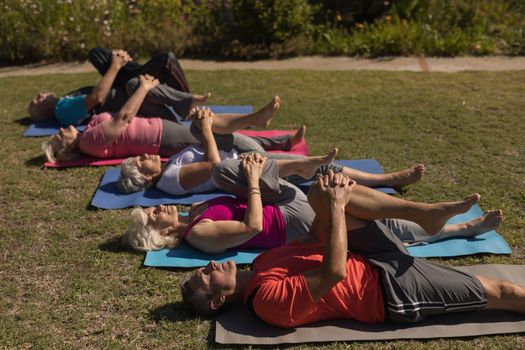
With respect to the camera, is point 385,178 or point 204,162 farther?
point 385,178

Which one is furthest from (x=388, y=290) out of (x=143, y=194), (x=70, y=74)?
(x=70, y=74)

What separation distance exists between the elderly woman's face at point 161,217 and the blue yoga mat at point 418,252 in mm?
193

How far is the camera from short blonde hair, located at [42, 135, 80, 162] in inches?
241

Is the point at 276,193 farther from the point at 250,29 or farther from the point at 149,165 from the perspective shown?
the point at 250,29

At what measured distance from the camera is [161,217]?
4.44m

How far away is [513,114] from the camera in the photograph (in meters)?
7.01

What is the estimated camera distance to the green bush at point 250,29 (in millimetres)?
9961

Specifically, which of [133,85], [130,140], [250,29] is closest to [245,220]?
[130,140]

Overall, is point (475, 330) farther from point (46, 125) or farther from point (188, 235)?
point (46, 125)

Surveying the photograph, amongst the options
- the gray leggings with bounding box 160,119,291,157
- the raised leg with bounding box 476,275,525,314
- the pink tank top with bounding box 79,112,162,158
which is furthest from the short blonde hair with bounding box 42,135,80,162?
the raised leg with bounding box 476,275,525,314

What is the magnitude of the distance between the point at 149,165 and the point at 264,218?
1.57 m

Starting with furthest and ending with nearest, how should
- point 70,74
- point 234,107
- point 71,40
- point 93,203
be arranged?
point 71,40
point 70,74
point 234,107
point 93,203

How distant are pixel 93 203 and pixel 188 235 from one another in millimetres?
1352

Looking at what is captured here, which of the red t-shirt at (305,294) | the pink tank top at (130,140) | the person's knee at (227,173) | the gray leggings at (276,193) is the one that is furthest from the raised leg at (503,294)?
the pink tank top at (130,140)
